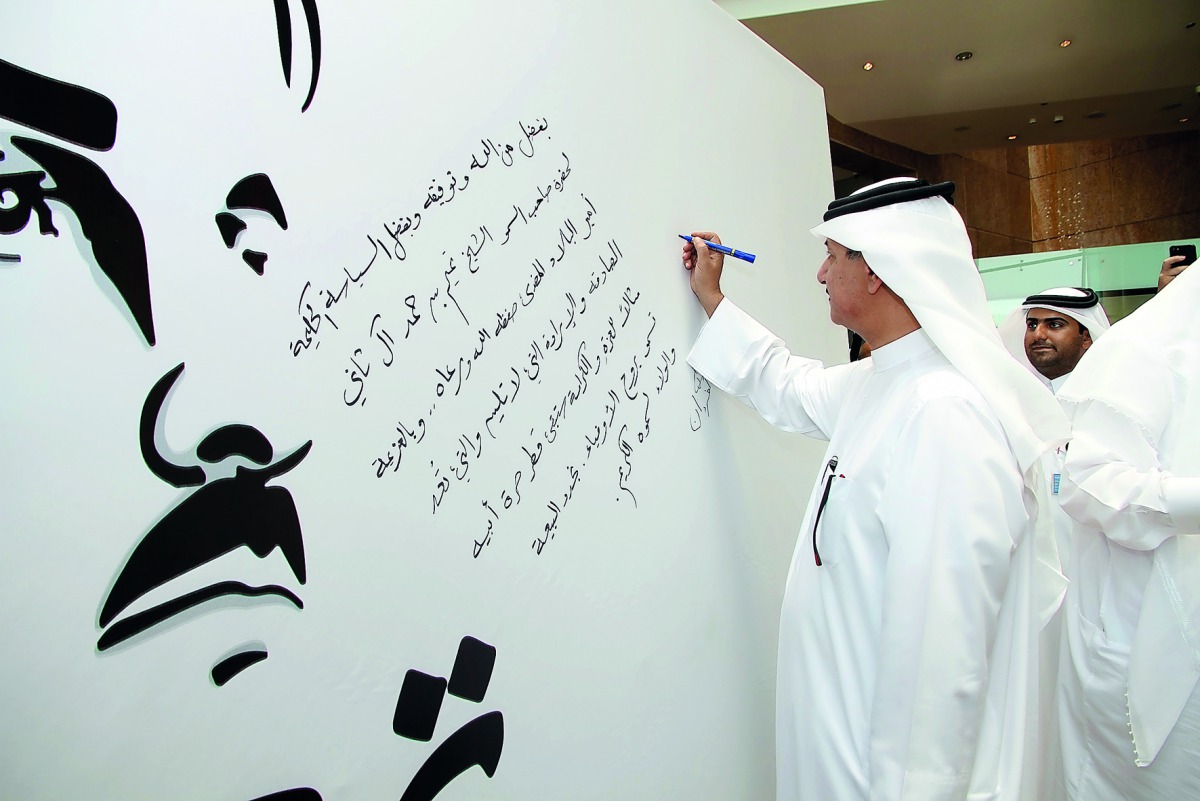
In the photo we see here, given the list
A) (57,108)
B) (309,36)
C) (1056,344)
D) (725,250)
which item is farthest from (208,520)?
(1056,344)

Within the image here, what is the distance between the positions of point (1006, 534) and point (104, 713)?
4.19ft

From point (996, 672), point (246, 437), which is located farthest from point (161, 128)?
point (996, 672)

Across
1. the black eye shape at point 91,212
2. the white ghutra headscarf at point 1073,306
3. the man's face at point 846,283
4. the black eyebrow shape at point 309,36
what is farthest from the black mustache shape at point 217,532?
the white ghutra headscarf at point 1073,306

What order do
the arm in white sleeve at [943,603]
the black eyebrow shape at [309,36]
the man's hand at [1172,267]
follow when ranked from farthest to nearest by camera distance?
the man's hand at [1172,267] < the arm in white sleeve at [943,603] < the black eyebrow shape at [309,36]

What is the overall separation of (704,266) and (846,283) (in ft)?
0.98

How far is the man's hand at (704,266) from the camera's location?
1.65 m

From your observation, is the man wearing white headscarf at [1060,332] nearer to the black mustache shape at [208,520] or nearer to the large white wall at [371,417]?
the large white wall at [371,417]

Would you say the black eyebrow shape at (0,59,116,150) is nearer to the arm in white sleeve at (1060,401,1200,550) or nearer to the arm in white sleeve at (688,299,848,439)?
the arm in white sleeve at (688,299,848,439)

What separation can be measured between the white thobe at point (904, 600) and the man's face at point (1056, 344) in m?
1.66

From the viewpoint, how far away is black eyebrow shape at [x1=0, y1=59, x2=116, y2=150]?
737 millimetres

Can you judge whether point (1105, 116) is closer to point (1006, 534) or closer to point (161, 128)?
point (1006, 534)

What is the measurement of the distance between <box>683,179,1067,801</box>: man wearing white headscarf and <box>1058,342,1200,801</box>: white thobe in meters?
0.42

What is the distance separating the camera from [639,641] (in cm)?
142

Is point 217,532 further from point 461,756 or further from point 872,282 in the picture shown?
point 872,282
